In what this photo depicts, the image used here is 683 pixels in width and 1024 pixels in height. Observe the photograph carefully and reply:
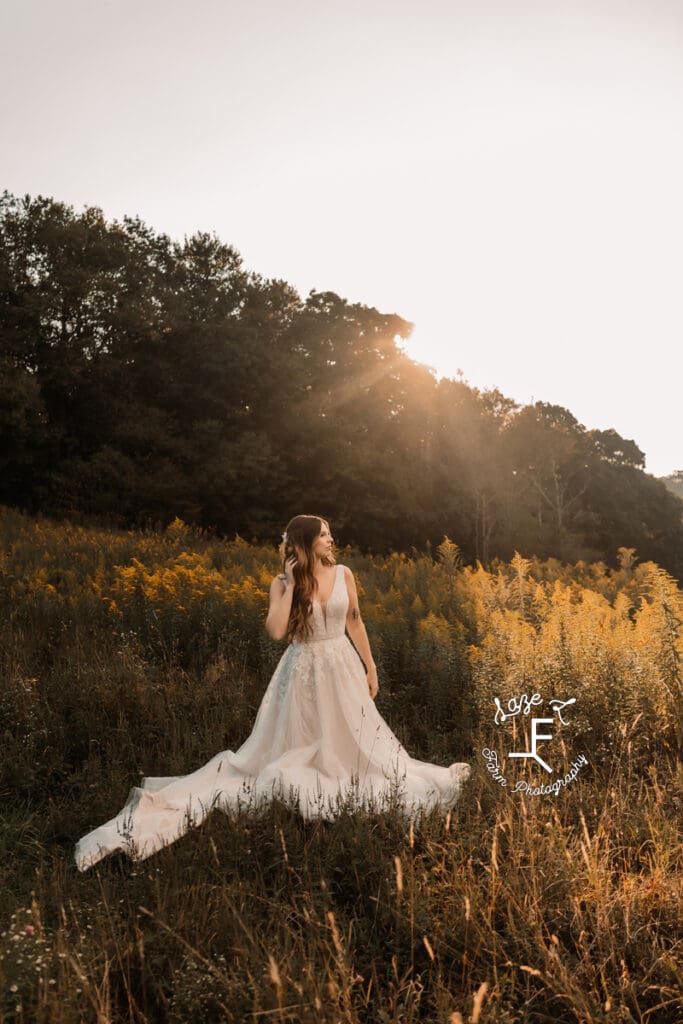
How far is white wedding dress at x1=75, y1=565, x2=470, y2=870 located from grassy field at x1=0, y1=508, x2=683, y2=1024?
211mm

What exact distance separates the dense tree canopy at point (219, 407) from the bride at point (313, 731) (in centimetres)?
1795

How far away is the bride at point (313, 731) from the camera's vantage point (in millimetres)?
4543

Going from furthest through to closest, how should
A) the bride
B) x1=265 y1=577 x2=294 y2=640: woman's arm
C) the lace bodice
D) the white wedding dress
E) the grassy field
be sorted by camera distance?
the lace bodice < x1=265 y1=577 x2=294 y2=640: woman's arm < the bride < the white wedding dress < the grassy field

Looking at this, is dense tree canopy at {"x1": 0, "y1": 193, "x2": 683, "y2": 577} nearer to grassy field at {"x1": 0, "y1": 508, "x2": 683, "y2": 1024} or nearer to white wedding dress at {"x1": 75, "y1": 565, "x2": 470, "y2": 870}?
grassy field at {"x1": 0, "y1": 508, "x2": 683, "y2": 1024}

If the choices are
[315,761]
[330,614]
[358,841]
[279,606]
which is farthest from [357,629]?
[358,841]

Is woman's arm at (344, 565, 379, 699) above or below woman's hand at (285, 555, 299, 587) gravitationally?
below

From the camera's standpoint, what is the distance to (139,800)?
4.36 meters

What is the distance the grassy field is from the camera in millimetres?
2654

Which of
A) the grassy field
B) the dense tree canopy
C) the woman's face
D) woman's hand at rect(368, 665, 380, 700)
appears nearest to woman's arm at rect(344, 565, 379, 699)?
woman's hand at rect(368, 665, 380, 700)

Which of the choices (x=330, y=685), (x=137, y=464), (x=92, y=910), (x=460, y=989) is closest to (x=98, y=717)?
(x=330, y=685)

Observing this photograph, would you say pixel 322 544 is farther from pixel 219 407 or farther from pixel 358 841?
pixel 219 407

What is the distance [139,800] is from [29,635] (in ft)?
13.0

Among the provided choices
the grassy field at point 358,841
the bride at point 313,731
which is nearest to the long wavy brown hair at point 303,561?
the bride at point 313,731

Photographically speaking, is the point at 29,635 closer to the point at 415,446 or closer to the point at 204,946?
the point at 204,946
